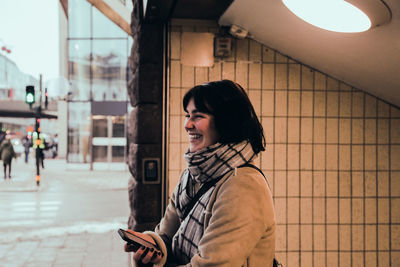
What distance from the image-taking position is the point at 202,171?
1.56m

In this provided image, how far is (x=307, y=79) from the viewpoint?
11.5 ft

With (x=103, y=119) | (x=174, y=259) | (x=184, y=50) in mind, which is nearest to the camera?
(x=174, y=259)

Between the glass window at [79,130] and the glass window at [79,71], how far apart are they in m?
0.54

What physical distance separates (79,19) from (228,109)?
62.9ft

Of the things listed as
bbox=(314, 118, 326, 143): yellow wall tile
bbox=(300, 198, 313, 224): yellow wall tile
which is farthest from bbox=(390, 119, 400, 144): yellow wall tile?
bbox=(300, 198, 313, 224): yellow wall tile

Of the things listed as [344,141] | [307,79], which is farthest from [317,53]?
[344,141]

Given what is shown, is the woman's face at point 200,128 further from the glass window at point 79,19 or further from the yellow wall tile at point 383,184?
the glass window at point 79,19

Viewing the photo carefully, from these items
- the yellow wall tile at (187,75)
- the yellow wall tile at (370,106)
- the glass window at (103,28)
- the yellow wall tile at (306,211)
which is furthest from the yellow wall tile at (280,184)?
the glass window at (103,28)

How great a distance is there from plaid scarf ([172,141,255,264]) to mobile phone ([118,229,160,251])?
14 cm

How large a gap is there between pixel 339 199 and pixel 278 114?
3.39 ft

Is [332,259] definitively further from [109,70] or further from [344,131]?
[109,70]

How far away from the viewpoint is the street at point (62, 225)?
4.72 metres

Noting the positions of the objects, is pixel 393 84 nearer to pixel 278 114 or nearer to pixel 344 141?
pixel 344 141

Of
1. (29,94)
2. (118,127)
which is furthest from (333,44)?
(118,127)
